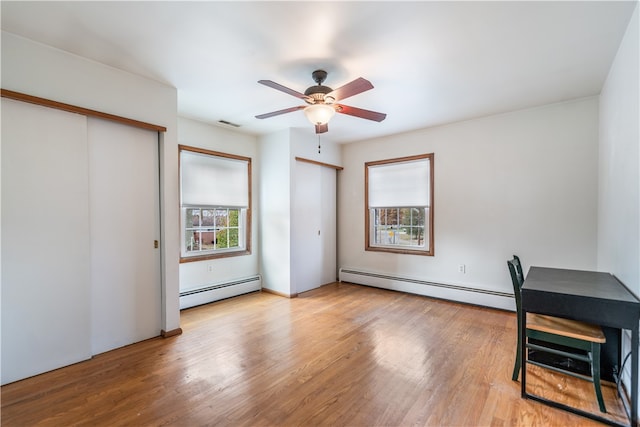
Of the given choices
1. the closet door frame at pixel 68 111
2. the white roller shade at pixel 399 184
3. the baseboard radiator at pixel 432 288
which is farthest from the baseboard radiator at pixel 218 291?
the white roller shade at pixel 399 184

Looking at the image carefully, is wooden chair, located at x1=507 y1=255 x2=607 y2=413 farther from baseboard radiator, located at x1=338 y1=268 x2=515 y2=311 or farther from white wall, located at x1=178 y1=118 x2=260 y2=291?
white wall, located at x1=178 y1=118 x2=260 y2=291

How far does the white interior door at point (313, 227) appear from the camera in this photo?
4918mm

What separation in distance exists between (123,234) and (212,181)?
1717 mm

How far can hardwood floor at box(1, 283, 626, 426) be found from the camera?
194 cm

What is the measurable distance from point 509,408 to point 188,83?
3.94 metres

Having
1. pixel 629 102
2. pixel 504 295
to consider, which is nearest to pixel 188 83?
pixel 629 102

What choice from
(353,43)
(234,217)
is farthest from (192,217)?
(353,43)

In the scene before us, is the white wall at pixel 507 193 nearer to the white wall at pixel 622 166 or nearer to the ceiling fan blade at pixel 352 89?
the white wall at pixel 622 166

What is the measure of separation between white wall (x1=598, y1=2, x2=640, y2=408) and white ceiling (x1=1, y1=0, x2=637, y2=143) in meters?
0.19

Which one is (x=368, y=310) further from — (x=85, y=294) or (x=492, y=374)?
(x=85, y=294)

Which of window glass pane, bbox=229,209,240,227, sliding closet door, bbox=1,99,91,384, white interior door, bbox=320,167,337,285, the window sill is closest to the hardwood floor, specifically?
sliding closet door, bbox=1,99,91,384

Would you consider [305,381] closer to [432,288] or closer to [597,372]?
[597,372]

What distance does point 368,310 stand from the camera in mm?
4062

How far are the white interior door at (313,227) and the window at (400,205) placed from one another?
2.33 feet
